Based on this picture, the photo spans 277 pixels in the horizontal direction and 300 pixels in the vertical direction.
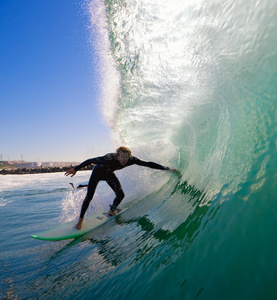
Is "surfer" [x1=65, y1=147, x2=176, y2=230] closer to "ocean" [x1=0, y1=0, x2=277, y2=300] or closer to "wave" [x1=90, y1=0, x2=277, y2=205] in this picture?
"ocean" [x1=0, y1=0, x2=277, y2=300]

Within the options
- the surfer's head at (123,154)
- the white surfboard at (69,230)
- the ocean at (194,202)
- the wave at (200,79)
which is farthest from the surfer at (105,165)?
the wave at (200,79)

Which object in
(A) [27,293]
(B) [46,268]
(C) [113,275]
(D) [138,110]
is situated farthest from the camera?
(D) [138,110]

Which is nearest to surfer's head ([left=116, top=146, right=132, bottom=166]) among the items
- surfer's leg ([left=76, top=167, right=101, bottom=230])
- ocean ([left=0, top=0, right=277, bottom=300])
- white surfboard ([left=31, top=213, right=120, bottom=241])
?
surfer's leg ([left=76, top=167, right=101, bottom=230])

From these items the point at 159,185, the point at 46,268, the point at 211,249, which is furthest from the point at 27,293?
the point at 159,185

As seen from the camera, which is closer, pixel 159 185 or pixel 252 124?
pixel 252 124

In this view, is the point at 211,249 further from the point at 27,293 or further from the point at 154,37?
the point at 154,37

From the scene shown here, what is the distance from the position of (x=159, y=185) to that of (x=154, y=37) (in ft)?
14.8

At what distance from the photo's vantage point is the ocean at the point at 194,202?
5.52 ft

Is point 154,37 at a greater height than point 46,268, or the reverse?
point 154,37

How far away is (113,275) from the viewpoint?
2.25 meters

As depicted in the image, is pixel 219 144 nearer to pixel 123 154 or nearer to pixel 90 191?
pixel 123 154

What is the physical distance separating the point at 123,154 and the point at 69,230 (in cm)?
196

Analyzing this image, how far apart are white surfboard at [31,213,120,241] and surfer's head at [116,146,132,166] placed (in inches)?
60.5

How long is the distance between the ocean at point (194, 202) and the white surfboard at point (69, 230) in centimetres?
15
